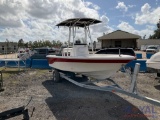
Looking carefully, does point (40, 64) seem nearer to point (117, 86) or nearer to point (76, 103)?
point (76, 103)

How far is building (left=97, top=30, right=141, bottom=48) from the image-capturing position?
153 ft

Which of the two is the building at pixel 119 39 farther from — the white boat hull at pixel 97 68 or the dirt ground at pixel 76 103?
the white boat hull at pixel 97 68

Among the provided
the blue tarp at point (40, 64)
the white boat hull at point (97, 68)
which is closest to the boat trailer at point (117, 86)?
the white boat hull at point (97, 68)

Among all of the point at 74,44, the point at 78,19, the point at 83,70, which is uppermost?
the point at 78,19

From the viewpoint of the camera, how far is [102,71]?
5.78m

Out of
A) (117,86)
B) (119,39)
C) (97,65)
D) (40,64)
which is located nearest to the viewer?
(117,86)

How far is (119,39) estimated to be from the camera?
161ft

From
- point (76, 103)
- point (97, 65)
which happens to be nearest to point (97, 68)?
point (97, 65)

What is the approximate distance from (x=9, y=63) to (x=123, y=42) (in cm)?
3988

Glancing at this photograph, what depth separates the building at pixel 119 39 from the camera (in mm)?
46597

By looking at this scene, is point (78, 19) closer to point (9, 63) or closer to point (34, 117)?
point (34, 117)

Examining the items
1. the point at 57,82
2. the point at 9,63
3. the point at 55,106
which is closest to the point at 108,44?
the point at 9,63

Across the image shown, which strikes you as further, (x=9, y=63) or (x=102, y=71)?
(x=9, y=63)

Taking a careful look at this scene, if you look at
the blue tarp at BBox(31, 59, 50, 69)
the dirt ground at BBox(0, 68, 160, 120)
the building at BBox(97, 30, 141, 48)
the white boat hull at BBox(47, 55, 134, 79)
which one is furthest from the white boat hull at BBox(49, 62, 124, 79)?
the building at BBox(97, 30, 141, 48)
